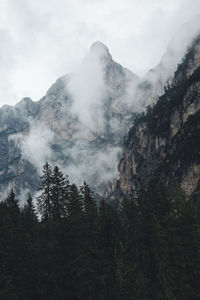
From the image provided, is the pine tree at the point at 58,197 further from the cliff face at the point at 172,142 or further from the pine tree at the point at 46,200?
the cliff face at the point at 172,142

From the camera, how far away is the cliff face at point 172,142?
85562 mm

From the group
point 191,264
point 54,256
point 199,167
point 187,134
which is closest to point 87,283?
point 54,256

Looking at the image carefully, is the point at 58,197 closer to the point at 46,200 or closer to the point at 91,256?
the point at 46,200

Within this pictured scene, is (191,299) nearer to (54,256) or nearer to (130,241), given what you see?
(130,241)

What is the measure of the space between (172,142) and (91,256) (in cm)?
7777

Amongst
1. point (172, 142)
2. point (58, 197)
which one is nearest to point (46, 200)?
point (58, 197)

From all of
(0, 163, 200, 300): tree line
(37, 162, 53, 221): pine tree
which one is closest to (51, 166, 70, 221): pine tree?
(0, 163, 200, 300): tree line

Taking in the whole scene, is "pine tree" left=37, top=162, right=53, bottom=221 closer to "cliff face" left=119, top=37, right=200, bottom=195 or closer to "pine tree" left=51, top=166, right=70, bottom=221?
"pine tree" left=51, top=166, right=70, bottom=221

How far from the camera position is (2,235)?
26.9 meters

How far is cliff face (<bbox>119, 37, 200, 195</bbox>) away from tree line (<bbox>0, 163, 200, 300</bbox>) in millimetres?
33205

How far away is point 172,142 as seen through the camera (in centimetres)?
10381

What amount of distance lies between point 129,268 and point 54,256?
10.6 metres

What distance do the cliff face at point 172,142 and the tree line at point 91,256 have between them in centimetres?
3321

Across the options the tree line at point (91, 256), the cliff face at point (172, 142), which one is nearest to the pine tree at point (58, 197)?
the tree line at point (91, 256)
